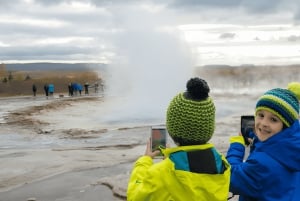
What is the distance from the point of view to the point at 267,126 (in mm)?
3215

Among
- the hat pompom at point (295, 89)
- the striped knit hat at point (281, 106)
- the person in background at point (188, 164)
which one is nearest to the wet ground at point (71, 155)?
the hat pompom at point (295, 89)

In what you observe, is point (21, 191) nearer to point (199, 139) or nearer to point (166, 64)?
point (199, 139)

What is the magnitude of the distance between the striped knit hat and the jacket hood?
11 cm

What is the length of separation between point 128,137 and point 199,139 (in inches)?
532

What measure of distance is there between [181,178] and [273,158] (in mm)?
745

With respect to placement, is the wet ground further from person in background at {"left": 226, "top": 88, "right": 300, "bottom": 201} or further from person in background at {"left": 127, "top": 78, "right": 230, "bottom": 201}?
person in background at {"left": 127, "top": 78, "right": 230, "bottom": 201}

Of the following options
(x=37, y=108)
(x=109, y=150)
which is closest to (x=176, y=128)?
(x=109, y=150)

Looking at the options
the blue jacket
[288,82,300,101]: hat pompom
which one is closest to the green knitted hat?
the blue jacket

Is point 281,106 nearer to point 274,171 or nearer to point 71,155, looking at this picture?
point 274,171

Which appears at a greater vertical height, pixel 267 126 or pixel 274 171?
pixel 267 126

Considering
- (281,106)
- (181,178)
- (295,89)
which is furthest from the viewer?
(295,89)

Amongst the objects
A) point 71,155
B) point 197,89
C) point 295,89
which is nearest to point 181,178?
point 197,89

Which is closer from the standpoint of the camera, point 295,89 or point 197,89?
point 197,89

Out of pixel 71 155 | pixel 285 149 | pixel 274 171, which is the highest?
pixel 285 149
